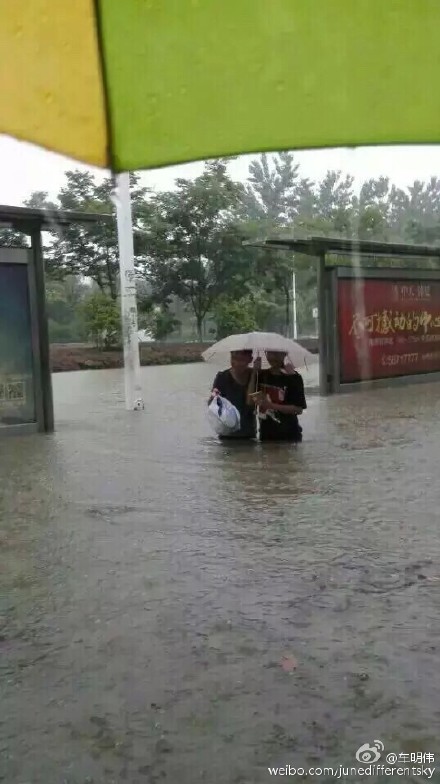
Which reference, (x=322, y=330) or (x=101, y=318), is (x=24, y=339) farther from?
(x=322, y=330)

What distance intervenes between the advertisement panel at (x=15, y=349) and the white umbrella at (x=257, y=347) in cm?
306

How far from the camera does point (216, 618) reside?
2.89m

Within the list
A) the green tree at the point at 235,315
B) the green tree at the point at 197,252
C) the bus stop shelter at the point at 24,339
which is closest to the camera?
the green tree at the point at 197,252

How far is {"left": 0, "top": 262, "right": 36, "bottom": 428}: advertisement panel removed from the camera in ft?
28.6

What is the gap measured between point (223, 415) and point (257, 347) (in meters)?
0.81

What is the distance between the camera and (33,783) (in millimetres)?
1851

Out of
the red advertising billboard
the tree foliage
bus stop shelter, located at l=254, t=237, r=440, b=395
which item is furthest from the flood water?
the red advertising billboard

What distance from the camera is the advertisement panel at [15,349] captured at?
8719 millimetres

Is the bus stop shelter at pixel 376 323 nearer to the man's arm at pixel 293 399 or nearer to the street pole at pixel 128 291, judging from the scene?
the street pole at pixel 128 291

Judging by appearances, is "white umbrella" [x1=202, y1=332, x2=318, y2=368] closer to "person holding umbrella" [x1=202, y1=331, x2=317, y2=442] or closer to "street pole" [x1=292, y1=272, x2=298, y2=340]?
"person holding umbrella" [x1=202, y1=331, x2=317, y2=442]

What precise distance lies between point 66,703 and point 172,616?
721 millimetres

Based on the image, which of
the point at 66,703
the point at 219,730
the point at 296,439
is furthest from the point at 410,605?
the point at 296,439

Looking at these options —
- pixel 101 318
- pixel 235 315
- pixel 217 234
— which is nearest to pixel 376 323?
pixel 101 318

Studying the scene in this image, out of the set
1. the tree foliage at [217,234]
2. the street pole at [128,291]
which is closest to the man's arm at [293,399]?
the tree foliage at [217,234]
